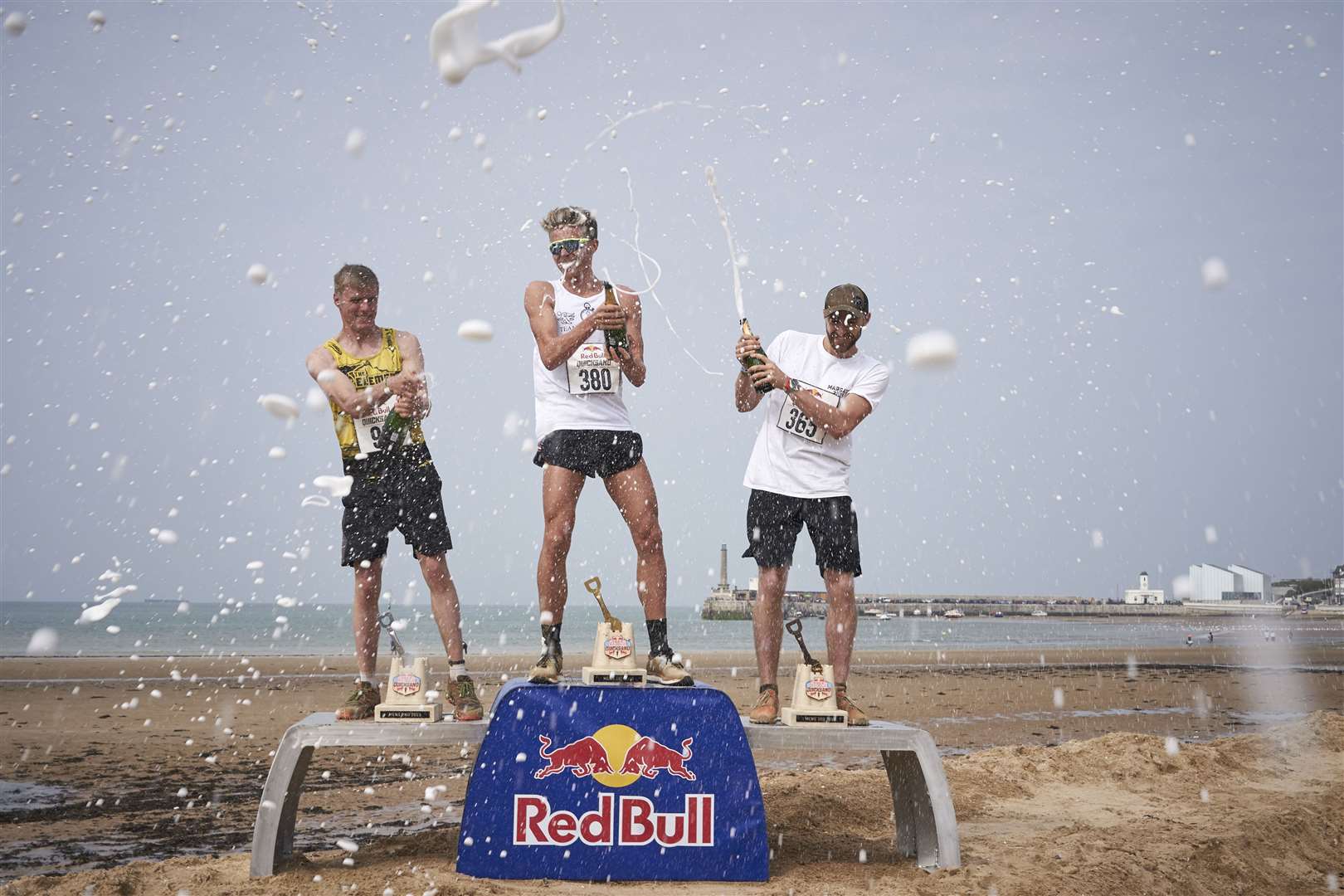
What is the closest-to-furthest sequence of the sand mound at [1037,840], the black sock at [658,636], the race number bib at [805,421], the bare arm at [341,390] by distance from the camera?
the sand mound at [1037,840] < the bare arm at [341,390] < the black sock at [658,636] < the race number bib at [805,421]

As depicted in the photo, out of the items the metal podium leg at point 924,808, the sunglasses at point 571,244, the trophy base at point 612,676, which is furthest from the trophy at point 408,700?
the metal podium leg at point 924,808

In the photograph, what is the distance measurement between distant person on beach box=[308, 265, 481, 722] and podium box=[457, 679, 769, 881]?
542 millimetres

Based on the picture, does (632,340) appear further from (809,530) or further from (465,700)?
(465,700)

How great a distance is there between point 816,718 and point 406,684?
1.79 meters

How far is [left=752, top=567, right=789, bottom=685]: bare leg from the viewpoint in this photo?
476cm

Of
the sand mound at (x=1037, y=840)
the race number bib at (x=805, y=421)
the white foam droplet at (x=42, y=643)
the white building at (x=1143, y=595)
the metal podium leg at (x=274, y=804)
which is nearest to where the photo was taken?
the metal podium leg at (x=274, y=804)

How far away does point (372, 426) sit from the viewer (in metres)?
4.66

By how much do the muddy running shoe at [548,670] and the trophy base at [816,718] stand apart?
104 cm

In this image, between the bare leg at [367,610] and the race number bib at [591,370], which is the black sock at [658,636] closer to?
the race number bib at [591,370]

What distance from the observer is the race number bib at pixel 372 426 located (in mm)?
4660

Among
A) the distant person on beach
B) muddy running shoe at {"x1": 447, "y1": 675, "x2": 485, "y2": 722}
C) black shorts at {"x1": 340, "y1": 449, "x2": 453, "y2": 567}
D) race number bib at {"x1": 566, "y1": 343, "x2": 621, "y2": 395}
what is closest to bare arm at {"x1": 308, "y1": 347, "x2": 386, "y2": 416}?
the distant person on beach

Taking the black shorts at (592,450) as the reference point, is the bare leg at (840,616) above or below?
below

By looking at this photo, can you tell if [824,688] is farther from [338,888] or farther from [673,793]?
[338,888]

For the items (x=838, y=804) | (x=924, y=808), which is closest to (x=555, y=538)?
(x=924, y=808)
